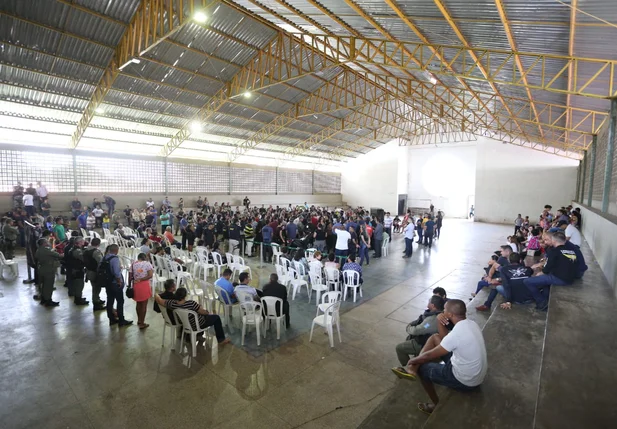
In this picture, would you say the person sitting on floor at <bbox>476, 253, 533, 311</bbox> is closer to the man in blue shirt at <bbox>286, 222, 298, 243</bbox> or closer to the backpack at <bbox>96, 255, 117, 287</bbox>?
the backpack at <bbox>96, 255, 117, 287</bbox>

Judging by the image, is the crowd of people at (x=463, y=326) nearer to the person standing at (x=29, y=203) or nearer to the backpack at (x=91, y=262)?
the backpack at (x=91, y=262)

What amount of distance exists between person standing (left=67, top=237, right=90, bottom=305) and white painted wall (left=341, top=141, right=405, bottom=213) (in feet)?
82.7

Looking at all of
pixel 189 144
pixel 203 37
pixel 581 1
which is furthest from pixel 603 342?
pixel 189 144

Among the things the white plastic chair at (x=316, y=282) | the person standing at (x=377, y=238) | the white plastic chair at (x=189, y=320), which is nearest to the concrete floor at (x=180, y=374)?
the white plastic chair at (x=189, y=320)

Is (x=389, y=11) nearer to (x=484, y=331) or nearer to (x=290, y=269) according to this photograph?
(x=290, y=269)

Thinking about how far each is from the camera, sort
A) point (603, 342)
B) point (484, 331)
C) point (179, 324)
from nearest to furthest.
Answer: point (603, 342)
point (484, 331)
point (179, 324)

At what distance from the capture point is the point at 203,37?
11.2m

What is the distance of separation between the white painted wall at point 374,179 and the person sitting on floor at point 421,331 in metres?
25.2

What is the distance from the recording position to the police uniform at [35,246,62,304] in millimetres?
5621

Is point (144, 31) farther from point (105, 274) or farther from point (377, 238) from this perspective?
point (377, 238)

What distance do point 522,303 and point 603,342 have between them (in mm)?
1840

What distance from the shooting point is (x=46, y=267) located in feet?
18.6

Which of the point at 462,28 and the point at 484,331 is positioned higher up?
the point at 462,28

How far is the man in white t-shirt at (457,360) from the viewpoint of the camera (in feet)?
8.00
